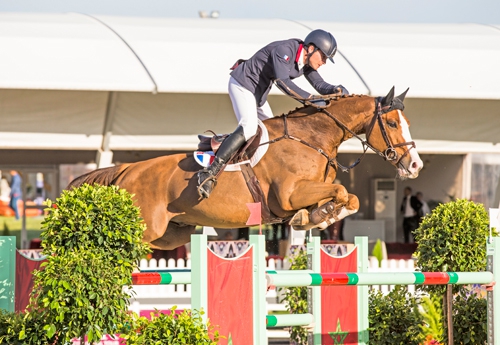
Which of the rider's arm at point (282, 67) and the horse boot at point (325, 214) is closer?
the horse boot at point (325, 214)

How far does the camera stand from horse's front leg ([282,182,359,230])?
Result: 16.5 feet

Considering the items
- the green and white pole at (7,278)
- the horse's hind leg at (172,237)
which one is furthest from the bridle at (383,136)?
Answer: the green and white pole at (7,278)

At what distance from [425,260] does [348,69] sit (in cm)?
712

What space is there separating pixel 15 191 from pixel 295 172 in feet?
48.2

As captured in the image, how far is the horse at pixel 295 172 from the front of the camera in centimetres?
522

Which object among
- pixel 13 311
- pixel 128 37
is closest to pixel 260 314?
pixel 13 311

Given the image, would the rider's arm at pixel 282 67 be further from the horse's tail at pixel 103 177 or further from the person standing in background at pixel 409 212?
the person standing in background at pixel 409 212

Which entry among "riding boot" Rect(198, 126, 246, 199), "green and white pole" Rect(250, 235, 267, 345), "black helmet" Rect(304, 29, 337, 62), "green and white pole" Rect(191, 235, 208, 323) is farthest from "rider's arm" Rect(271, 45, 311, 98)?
"green and white pole" Rect(191, 235, 208, 323)

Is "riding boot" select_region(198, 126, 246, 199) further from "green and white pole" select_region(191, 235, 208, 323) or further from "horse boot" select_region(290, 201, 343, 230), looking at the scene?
"green and white pole" select_region(191, 235, 208, 323)

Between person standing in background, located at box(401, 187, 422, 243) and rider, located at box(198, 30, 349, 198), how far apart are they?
10646mm

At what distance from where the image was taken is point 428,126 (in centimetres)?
1284

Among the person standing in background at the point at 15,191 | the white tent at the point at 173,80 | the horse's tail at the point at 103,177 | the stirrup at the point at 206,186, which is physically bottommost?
the stirrup at the point at 206,186

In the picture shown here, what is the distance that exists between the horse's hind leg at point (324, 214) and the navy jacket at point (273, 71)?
0.78 metres

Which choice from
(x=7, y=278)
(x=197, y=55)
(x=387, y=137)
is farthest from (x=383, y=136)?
(x=197, y=55)
